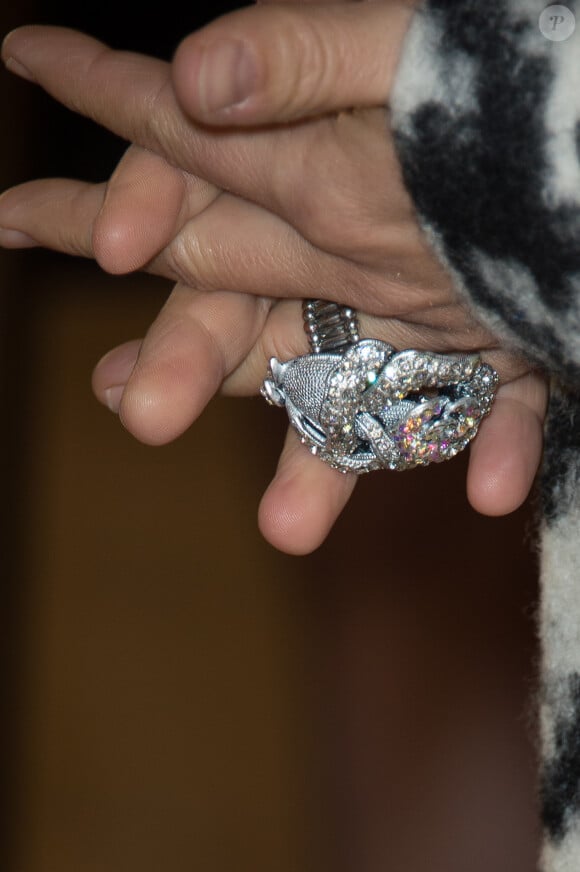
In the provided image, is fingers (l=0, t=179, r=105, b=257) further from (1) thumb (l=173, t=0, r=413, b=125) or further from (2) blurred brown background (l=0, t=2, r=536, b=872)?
(2) blurred brown background (l=0, t=2, r=536, b=872)

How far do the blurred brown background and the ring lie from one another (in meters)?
0.97

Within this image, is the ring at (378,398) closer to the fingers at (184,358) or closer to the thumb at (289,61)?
the fingers at (184,358)

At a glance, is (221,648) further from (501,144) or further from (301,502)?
(501,144)

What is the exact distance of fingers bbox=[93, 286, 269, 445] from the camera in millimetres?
526

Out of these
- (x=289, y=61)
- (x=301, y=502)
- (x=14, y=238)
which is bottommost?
(x=301, y=502)

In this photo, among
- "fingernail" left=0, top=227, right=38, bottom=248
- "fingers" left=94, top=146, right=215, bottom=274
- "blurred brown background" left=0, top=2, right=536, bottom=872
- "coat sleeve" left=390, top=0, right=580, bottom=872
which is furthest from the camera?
"blurred brown background" left=0, top=2, right=536, bottom=872

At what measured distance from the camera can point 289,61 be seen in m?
0.38

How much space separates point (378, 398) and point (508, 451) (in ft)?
0.24

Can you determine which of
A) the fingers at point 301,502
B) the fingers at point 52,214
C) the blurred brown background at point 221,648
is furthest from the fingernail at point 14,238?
the blurred brown background at point 221,648

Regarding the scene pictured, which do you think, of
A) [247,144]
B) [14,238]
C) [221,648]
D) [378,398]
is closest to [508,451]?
[378,398]

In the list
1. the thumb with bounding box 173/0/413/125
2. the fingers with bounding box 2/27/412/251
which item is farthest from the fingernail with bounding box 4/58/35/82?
the thumb with bounding box 173/0/413/125

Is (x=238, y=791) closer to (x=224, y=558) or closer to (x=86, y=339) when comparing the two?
(x=224, y=558)

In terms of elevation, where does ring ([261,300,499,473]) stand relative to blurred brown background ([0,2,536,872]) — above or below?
above

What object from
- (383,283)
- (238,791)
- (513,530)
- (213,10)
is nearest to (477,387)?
(383,283)
